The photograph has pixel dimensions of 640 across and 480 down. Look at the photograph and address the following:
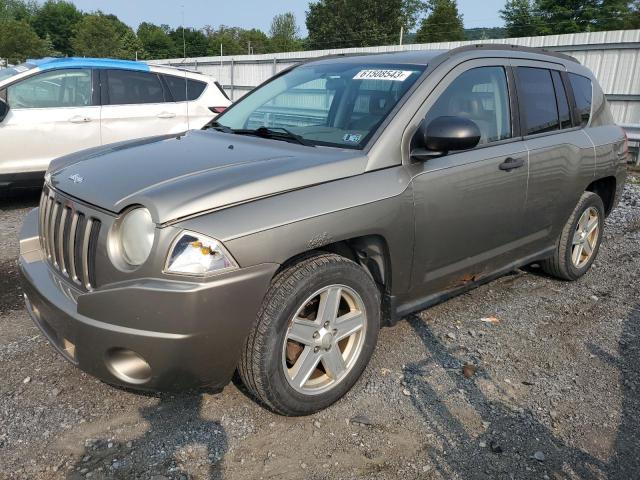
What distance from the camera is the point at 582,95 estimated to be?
459cm

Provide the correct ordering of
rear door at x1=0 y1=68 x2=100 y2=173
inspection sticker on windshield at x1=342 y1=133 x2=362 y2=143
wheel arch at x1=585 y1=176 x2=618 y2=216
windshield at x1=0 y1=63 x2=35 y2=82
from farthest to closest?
windshield at x1=0 y1=63 x2=35 y2=82
rear door at x1=0 y1=68 x2=100 y2=173
wheel arch at x1=585 y1=176 x2=618 y2=216
inspection sticker on windshield at x1=342 y1=133 x2=362 y2=143

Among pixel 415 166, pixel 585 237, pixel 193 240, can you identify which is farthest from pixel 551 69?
pixel 193 240

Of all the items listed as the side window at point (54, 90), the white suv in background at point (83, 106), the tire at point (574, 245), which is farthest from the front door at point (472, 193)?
the side window at point (54, 90)

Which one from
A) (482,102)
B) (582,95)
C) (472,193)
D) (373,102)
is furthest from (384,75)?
(582,95)

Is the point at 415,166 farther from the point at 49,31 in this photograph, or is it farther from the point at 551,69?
the point at 49,31

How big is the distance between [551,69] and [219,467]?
12.1 ft

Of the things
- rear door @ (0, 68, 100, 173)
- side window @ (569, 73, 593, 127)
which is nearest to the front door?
side window @ (569, 73, 593, 127)

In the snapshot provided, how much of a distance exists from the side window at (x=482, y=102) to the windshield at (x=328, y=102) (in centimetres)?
25

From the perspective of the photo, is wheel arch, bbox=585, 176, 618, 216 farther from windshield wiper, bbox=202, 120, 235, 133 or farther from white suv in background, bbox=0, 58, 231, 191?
white suv in background, bbox=0, 58, 231, 191

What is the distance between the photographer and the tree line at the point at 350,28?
135ft

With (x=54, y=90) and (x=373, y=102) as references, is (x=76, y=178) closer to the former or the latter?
(x=373, y=102)

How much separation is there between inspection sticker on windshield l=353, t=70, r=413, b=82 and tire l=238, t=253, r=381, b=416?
123 centimetres

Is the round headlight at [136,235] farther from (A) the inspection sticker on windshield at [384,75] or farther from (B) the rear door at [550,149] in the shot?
(B) the rear door at [550,149]

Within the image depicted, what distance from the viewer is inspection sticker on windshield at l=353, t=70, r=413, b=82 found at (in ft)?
10.8
